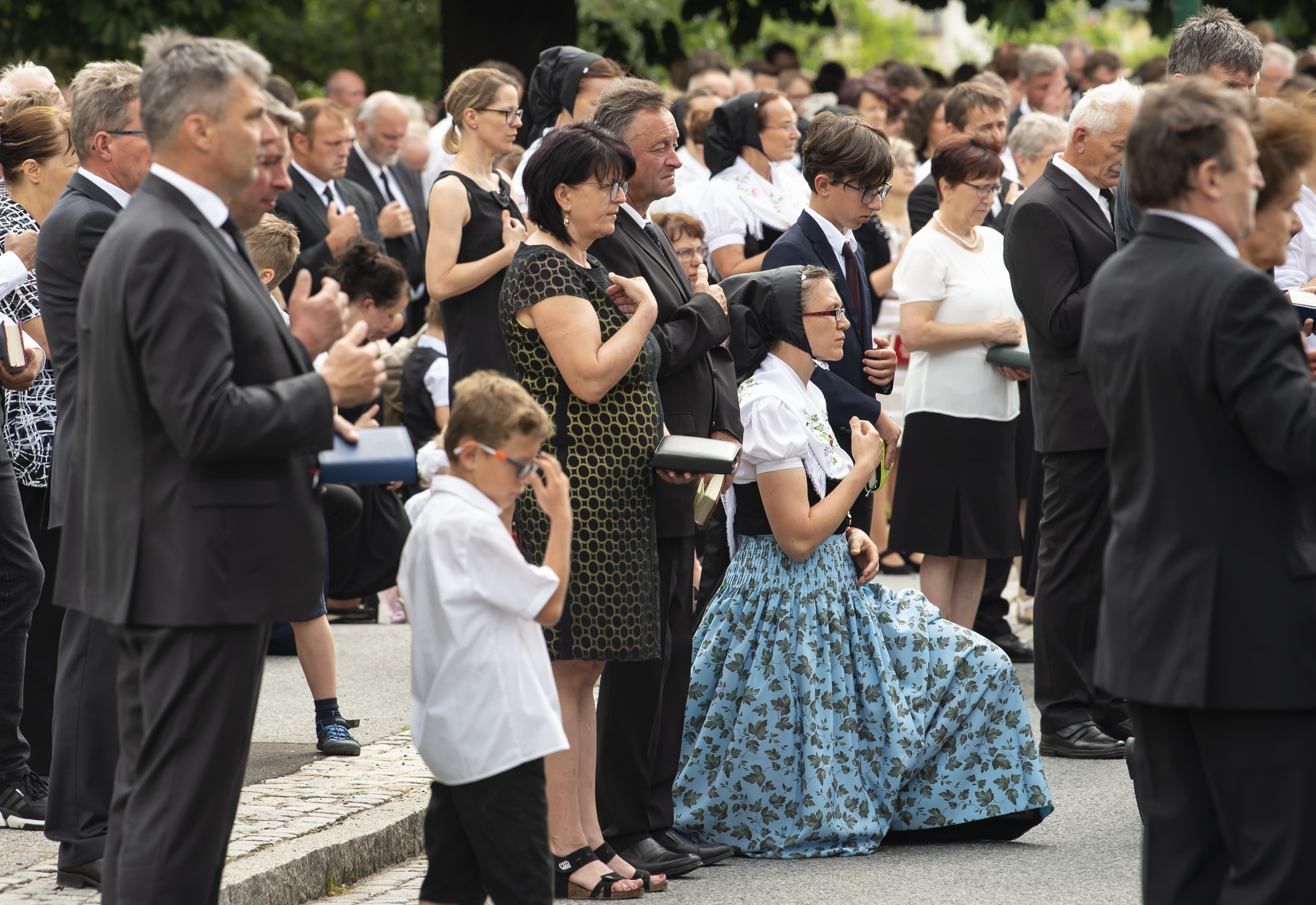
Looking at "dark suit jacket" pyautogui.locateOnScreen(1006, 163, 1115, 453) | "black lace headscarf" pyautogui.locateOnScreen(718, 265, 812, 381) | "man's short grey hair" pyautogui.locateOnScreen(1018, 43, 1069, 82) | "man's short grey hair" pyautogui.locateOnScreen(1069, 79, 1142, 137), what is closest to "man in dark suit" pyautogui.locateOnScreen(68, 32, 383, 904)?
"black lace headscarf" pyautogui.locateOnScreen(718, 265, 812, 381)

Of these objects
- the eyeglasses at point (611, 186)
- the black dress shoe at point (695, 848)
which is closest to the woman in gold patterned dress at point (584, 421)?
the eyeglasses at point (611, 186)

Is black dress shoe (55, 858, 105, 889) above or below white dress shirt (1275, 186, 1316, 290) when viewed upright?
below

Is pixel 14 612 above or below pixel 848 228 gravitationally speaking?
below

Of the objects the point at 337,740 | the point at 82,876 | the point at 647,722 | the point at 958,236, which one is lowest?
the point at 82,876

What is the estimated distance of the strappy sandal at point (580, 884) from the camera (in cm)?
451

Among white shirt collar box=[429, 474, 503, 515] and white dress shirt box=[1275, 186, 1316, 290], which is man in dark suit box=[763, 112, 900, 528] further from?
white shirt collar box=[429, 474, 503, 515]

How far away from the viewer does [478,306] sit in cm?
592

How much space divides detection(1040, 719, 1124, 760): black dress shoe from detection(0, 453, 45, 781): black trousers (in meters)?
3.67

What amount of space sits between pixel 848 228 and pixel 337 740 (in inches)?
105

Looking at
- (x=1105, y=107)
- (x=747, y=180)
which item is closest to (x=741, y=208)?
(x=747, y=180)

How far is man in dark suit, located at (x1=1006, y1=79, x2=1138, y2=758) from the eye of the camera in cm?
593

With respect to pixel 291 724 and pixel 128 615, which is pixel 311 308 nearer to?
pixel 128 615

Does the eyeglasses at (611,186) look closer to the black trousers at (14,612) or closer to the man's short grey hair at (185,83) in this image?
the man's short grey hair at (185,83)

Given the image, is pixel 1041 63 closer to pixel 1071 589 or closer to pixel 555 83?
pixel 555 83
